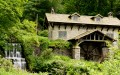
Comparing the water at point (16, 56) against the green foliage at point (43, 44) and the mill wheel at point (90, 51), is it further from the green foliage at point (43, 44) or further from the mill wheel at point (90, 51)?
the mill wheel at point (90, 51)

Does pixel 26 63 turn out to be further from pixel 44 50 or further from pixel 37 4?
pixel 37 4

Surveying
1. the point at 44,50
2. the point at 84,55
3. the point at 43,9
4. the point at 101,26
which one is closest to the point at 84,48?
the point at 84,55

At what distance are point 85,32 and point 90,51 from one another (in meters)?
2.73

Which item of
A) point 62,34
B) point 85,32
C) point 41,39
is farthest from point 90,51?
point 41,39

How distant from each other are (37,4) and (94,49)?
18352mm

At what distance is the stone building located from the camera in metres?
42.8

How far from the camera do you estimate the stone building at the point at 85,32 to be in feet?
140

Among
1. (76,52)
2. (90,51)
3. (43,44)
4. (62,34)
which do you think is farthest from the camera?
(62,34)

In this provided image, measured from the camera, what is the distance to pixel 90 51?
44.1m

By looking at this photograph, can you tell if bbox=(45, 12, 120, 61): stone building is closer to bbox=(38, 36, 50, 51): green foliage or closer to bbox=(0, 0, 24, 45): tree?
bbox=(38, 36, 50, 51): green foliage

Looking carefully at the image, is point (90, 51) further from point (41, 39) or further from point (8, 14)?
point (8, 14)

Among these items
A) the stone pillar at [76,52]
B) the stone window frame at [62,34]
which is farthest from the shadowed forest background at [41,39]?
the stone window frame at [62,34]

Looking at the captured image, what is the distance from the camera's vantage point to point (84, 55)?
144 ft

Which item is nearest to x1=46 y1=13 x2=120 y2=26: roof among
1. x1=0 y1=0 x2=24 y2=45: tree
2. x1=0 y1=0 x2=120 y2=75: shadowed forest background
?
x1=0 y1=0 x2=120 y2=75: shadowed forest background
